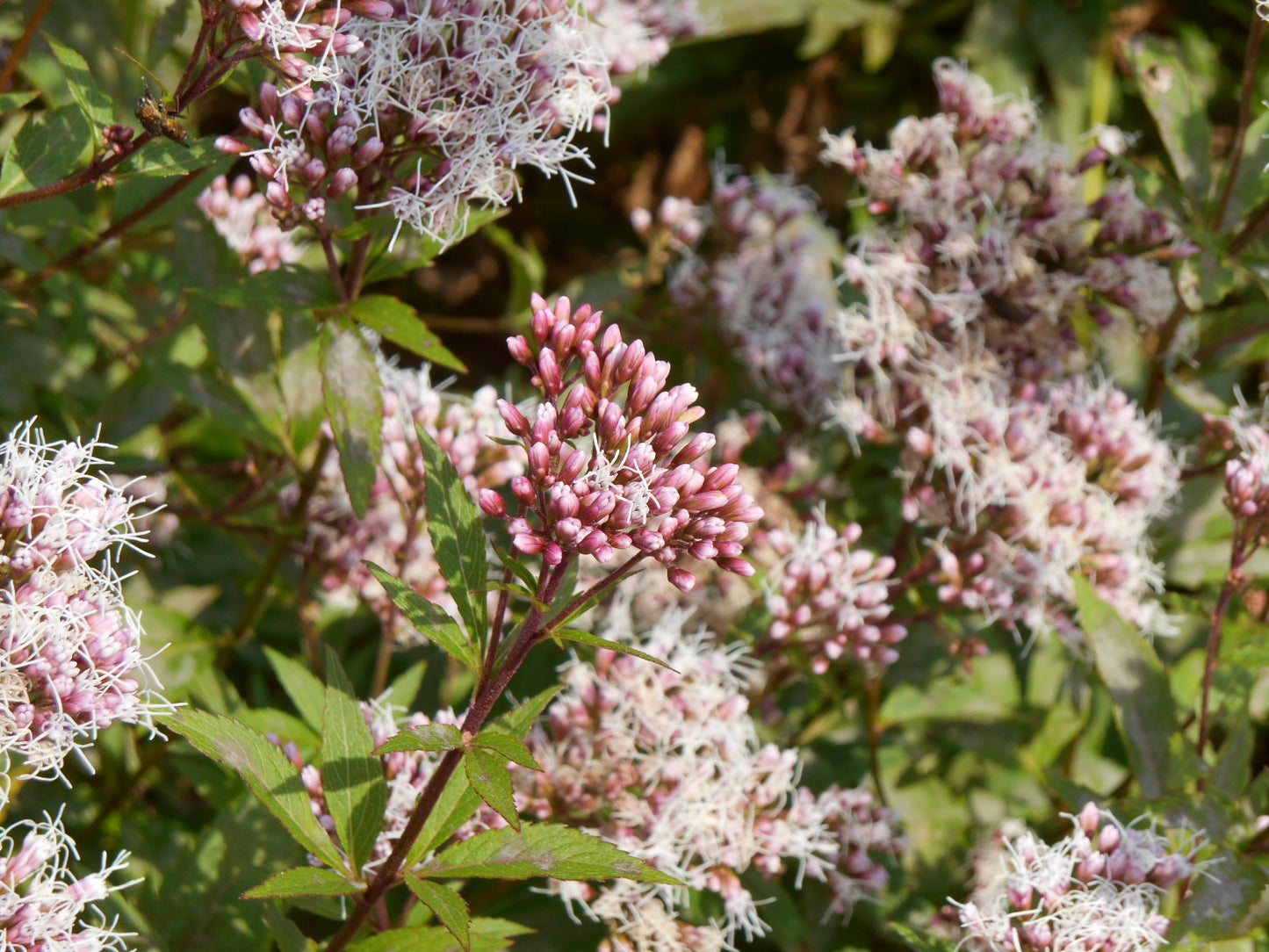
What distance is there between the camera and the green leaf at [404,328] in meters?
2.15

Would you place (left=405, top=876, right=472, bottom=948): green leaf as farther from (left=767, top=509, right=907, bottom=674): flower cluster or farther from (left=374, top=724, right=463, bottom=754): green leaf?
(left=767, top=509, right=907, bottom=674): flower cluster

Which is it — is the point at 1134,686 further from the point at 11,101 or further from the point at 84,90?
the point at 11,101

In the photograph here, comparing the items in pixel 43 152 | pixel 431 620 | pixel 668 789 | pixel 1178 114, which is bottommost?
pixel 668 789

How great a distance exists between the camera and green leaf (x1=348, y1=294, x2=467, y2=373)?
2148 mm

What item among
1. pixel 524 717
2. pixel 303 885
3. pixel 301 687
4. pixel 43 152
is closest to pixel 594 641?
pixel 524 717

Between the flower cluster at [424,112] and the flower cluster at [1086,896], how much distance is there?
5.05 ft

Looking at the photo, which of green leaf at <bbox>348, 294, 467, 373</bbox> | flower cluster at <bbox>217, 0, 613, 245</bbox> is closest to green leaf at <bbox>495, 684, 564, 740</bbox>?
green leaf at <bbox>348, 294, 467, 373</bbox>

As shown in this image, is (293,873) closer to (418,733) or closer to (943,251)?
(418,733)

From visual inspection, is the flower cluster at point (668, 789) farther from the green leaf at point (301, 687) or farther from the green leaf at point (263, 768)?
the green leaf at point (263, 768)

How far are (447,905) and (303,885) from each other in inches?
8.4

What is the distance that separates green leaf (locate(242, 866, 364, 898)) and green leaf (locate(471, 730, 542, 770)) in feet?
1.03

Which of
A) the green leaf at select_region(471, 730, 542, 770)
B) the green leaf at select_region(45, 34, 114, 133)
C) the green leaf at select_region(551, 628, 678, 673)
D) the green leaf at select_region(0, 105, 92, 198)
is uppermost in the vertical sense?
the green leaf at select_region(45, 34, 114, 133)

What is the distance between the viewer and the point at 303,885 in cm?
165

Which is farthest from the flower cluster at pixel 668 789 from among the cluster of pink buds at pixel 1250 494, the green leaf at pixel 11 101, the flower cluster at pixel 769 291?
the green leaf at pixel 11 101
